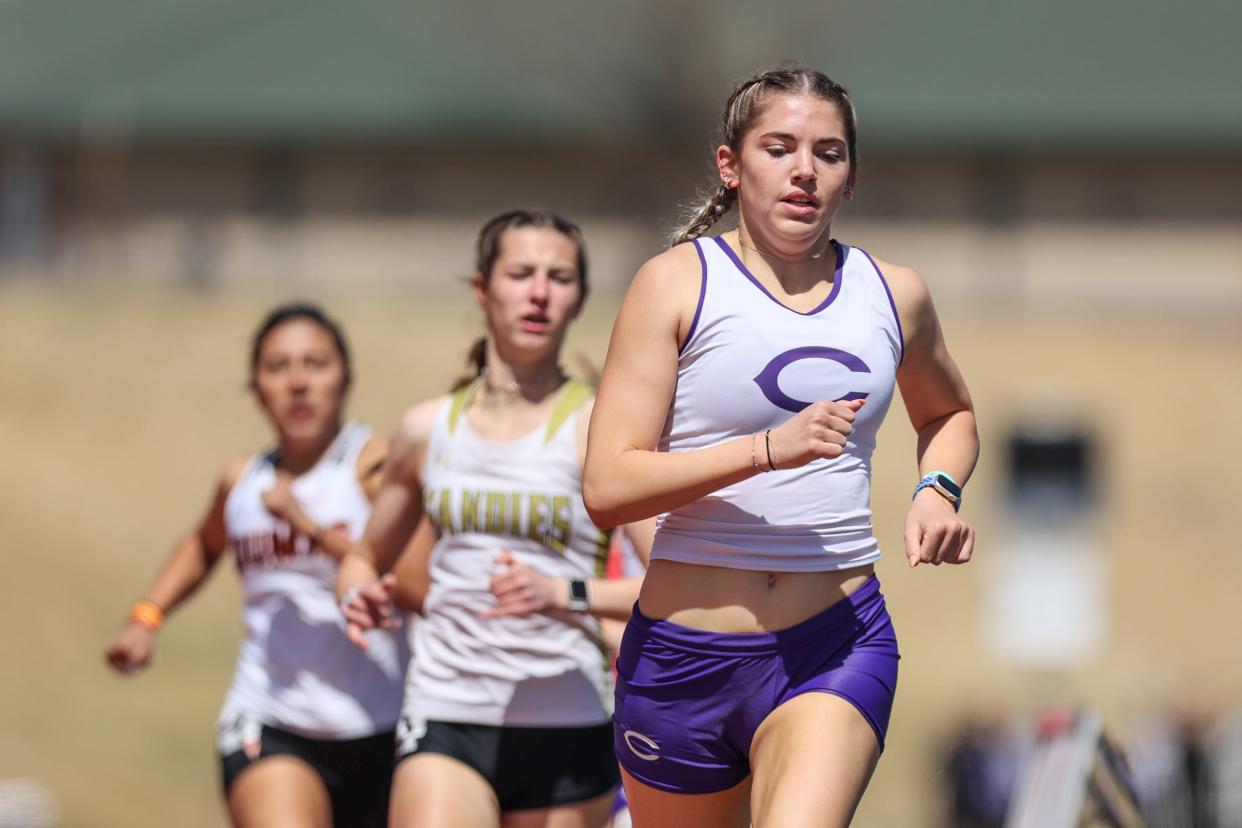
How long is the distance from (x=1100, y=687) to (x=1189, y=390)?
11.7 feet

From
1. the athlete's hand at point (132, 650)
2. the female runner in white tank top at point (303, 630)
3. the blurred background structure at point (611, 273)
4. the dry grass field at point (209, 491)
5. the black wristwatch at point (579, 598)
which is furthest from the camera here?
the blurred background structure at point (611, 273)

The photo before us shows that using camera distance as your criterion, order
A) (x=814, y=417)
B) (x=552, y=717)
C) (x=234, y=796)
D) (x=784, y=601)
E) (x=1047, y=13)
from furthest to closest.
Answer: (x=1047, y=13) < (x=234, y=796) < (x=552, y=717) < (x=784, y=601) < (x=814, y=417)

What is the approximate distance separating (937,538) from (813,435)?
0.40m

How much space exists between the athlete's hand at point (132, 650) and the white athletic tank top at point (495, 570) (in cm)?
152

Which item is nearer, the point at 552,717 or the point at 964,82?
the point at 552,717

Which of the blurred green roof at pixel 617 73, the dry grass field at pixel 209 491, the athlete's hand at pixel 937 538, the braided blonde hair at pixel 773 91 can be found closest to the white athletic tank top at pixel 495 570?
the braided blonde hair at pixel 773 91

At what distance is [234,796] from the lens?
5535mm

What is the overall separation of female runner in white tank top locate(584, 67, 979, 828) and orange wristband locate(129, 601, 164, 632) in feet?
8.78

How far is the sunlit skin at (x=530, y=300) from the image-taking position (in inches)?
200

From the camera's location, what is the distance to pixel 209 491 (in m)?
19.6

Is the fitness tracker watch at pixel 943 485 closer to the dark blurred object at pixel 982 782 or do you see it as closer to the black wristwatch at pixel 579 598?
the black wristwatch at pixel 579 598

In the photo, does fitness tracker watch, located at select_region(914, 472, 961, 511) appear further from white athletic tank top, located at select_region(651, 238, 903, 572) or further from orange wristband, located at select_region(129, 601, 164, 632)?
orange wristband, located at select_region(129, 601, 164, 632)

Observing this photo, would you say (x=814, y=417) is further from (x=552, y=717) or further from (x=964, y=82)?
(x=964, y=82)

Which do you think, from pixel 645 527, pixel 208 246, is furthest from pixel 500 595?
pixel 208 246
